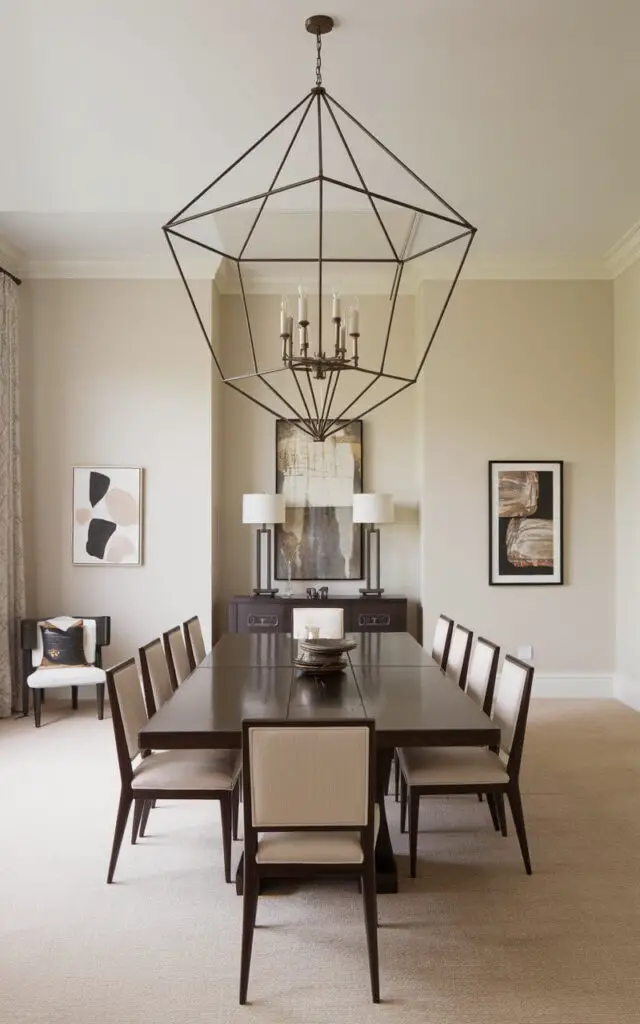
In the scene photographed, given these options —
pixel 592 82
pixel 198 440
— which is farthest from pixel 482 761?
pixel 198 440

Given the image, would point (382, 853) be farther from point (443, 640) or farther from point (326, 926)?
point (443, 640)

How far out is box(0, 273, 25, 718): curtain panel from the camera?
5.69 m

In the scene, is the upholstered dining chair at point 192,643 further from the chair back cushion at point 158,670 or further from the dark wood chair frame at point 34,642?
the dark wood chair frame at point 34,642

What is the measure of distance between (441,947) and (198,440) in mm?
4338

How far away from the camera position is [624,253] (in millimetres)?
5891

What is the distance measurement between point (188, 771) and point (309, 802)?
862 mm

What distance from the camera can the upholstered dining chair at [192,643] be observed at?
14.3 feet

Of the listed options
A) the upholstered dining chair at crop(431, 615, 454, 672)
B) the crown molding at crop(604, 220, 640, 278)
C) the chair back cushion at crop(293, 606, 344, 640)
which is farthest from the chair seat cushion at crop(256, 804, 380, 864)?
the crown molding at crop(604, 220, 640, 278)

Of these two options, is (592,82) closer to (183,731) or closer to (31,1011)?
(183,731)

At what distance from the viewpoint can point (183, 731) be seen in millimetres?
2658

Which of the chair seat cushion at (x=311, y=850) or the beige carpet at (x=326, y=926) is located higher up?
the chair seat cushion at (x=311, y=850)

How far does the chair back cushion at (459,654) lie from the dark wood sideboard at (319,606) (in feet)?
5.54

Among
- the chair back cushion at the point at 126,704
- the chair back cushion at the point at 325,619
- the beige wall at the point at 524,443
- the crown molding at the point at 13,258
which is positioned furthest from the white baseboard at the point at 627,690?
the crown molding at the point at 13,258

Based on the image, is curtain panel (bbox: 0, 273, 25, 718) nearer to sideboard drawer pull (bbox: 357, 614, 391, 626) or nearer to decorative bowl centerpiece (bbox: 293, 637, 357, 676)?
sideboard drawer pull (bbox: 357, 614, 391, 626)
